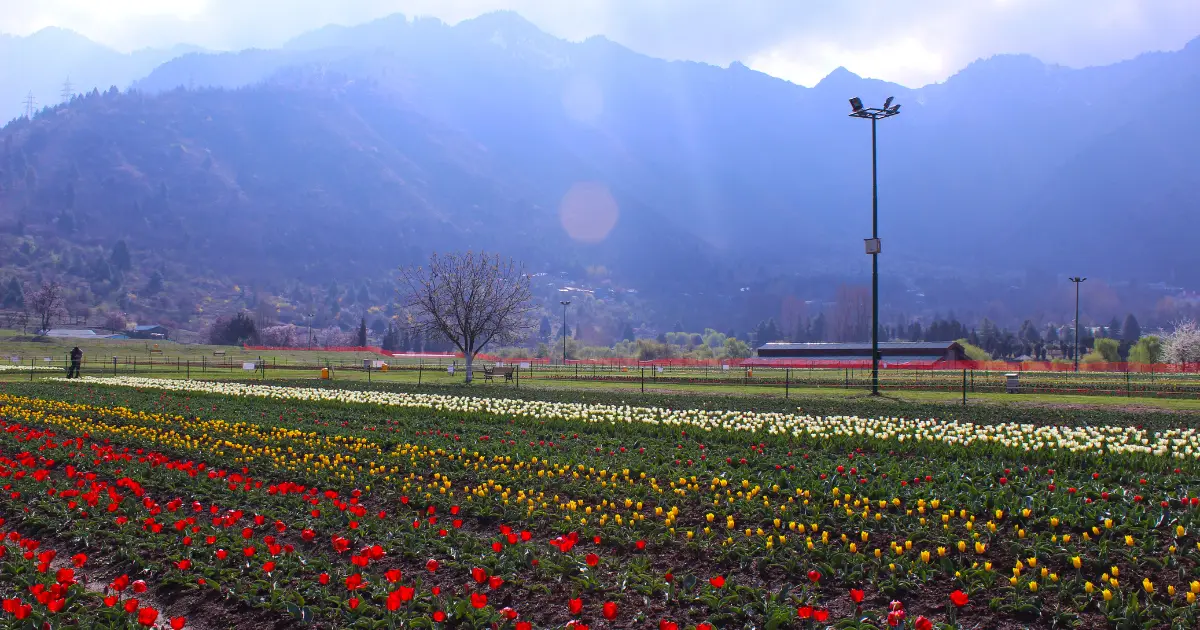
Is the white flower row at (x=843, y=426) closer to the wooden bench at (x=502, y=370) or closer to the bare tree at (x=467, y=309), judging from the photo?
the wooden bench at (x=502, y=370)

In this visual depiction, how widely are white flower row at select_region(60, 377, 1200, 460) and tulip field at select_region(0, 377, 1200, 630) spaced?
0.57ft

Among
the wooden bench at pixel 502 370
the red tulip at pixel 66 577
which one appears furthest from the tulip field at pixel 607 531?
the wooden bench at pixel 502 370

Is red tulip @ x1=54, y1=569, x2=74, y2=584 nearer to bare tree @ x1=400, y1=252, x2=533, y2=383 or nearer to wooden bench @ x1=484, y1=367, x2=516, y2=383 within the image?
wooden bench @ x1=484, y1=367, x2=516, y2=383

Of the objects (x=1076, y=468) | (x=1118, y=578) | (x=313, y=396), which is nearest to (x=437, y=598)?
(x=1118, y=578)

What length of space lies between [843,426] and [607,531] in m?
10.0

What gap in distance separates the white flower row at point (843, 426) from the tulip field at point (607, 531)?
17 centimetres

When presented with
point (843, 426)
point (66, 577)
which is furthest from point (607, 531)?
point (843, 426)

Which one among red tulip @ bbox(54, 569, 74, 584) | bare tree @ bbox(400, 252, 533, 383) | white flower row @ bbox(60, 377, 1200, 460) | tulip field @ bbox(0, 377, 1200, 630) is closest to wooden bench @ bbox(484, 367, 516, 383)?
bare tree @ bbox(400, 252, 533, 383)

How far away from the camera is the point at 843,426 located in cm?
1830

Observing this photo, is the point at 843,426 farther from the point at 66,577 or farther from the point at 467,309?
the point at 467,309

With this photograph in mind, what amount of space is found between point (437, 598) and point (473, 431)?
36.5 feet

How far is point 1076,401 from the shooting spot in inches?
1185

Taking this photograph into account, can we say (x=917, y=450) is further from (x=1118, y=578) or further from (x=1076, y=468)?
(x=1118, y=578)

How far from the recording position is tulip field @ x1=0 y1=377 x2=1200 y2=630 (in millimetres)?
7418
